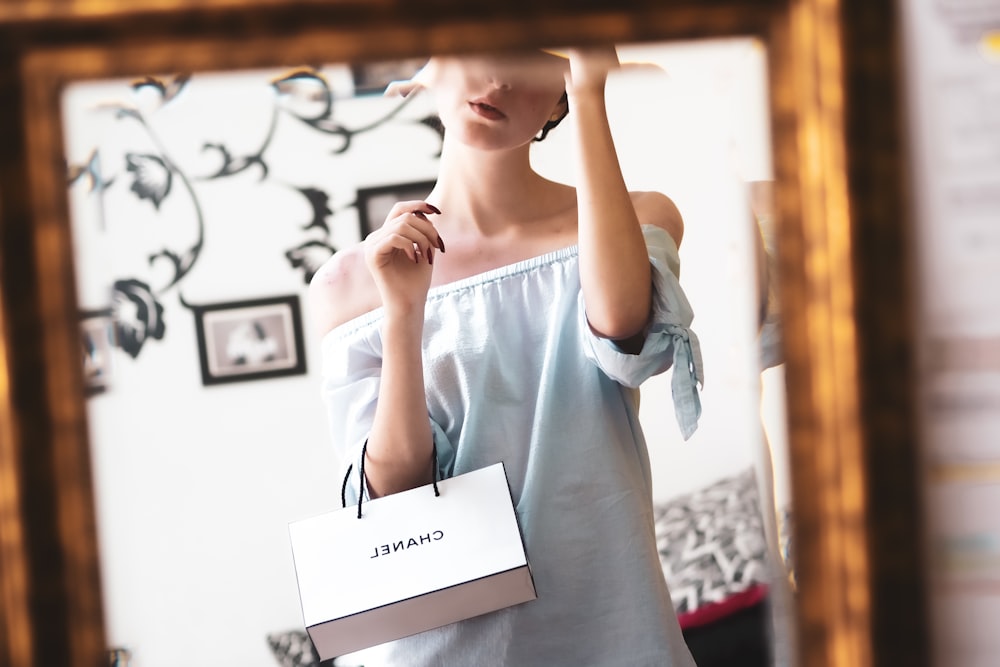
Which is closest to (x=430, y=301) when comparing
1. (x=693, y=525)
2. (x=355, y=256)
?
(x=355, y=256)

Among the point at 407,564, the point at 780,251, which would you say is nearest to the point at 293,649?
the point at 407,564

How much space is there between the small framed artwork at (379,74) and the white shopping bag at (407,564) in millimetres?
178

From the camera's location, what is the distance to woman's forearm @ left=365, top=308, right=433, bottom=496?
15.2 inches

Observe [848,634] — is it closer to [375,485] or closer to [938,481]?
[938,481]

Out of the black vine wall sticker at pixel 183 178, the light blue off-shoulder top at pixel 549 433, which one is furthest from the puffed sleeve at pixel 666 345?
the black vine wall sticker at pixel 183 178

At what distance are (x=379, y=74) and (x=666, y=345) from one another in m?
0.17

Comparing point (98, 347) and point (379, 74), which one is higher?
point (379, 74)

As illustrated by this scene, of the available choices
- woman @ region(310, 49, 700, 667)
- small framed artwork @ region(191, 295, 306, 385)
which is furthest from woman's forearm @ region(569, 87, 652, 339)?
small framed artwork @ region(191, 295, 306, 385)

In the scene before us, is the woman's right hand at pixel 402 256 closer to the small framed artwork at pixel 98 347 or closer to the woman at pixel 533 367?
the woman at pixel 533 367

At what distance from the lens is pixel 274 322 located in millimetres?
372

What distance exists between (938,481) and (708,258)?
5.1 inches

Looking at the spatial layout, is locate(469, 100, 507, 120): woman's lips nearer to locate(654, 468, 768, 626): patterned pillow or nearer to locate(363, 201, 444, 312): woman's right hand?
locate(363, 201, 444, 312): woman's right hand

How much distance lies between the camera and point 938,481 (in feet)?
1.09

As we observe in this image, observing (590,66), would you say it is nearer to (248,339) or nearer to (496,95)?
(496,95)
